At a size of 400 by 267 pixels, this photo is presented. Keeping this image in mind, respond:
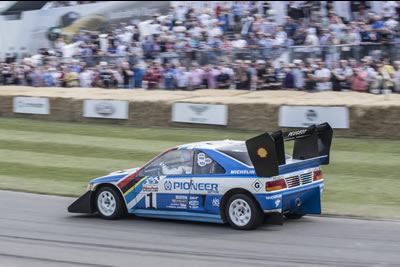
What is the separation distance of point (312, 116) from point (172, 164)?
8312mm

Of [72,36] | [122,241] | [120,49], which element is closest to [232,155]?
[122,241]

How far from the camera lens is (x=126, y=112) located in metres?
21.6

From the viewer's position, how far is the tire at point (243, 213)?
923 cm

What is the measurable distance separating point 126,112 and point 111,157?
494 centimetres

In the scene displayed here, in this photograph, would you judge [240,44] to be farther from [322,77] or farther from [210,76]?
[322,77]

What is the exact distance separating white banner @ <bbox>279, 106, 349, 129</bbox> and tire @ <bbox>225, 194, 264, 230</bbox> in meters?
8.60

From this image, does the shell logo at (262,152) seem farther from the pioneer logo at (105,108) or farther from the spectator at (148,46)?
the spectator at (148,46)

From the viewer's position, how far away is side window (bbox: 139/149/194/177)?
10.0 meters

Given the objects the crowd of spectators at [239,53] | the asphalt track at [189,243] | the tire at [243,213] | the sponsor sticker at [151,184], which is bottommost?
the asphalt track at [189,243]

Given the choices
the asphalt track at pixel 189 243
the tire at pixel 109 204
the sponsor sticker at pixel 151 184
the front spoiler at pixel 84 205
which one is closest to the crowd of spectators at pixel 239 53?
the asphalt track at pixel 189 243

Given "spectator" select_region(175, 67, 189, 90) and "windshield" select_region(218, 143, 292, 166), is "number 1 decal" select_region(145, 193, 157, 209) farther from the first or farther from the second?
"spectator" select_region(175, 67, 189, 90)

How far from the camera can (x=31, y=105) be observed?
78.0 feet

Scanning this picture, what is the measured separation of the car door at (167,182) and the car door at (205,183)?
10cm

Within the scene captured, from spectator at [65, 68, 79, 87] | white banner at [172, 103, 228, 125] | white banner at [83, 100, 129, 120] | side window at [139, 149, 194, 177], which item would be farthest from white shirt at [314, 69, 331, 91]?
side window at [139, 149, 194, 177]
